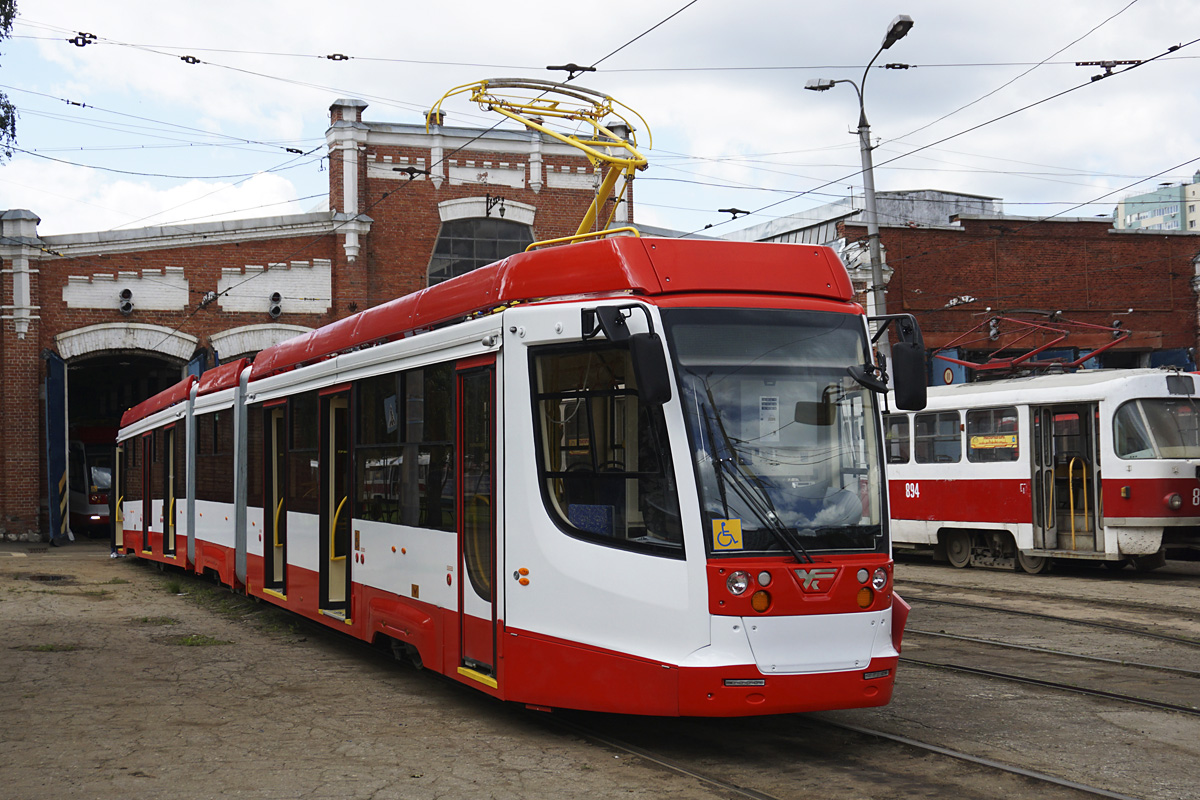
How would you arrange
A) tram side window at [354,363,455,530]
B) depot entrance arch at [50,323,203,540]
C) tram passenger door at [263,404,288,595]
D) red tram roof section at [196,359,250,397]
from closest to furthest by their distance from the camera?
tram side window at [354,363,455,530] < tram passenger door at [263,404,288,595] < red tram roof section at [196,359,250,397] < depot entrance arch at [50,323,203,540]

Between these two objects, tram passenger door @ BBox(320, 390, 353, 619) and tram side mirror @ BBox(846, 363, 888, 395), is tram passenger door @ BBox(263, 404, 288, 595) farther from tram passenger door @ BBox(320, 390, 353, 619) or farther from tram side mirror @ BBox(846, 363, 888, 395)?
tram side mirror @ BBox(846, 363, 888, 395)

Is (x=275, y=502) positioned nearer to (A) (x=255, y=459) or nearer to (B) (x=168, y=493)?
(A) (x=255, y=459)

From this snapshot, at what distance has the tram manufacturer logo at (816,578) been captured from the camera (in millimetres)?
6461

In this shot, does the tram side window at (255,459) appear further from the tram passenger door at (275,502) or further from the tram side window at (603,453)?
the tram side window at (603,453)

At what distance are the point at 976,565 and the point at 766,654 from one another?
1341 centimetres

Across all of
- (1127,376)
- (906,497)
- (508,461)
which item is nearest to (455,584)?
(508,461)

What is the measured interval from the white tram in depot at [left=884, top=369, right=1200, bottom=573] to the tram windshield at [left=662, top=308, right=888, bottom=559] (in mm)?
10654

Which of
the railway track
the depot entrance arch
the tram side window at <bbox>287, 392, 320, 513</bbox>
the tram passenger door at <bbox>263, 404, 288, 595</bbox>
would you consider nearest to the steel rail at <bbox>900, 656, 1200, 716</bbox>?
the railway track

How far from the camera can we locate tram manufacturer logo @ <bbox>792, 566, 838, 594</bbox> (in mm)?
6461

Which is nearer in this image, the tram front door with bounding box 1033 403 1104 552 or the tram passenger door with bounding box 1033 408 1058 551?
the tram front door with bounding box 1033 403 1104 552

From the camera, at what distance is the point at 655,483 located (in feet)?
21.6

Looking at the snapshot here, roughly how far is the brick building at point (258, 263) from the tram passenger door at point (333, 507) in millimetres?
18586

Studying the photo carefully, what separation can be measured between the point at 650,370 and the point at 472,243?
2455 cm

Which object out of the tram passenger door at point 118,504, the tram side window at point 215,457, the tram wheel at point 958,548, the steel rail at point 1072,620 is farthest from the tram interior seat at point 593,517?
the tram passenger door at point 118,504
